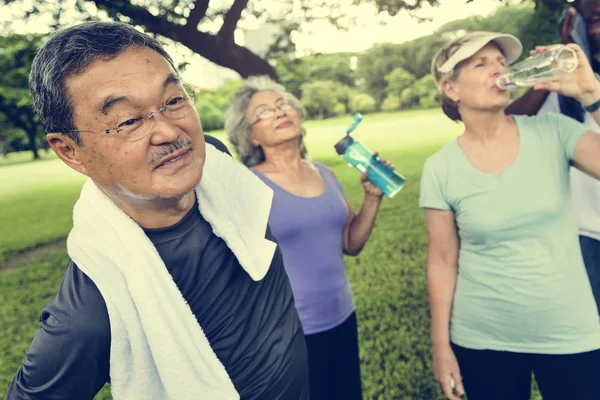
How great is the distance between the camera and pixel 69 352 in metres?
1.00

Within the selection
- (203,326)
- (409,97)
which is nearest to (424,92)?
(409,97)

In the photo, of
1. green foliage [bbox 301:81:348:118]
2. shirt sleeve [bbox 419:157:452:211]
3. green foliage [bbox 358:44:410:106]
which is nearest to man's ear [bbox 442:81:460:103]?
shirt sleeve [bbox 419:157:452:211]

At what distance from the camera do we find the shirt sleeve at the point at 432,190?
5.88 feet

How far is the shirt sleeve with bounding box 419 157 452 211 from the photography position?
5.88ft

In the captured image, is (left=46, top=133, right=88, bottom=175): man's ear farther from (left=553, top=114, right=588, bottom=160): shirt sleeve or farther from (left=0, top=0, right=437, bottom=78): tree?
(left=0, top=0, right=437, bottom=78): tree

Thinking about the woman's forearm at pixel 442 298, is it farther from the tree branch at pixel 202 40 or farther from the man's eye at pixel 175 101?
the tree branch at pixel 202 40

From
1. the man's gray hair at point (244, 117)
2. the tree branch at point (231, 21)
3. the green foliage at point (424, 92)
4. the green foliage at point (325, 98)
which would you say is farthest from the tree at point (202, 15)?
the green foliage at point (424, 92)

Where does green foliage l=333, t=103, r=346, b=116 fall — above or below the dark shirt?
below

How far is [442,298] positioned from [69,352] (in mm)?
1395

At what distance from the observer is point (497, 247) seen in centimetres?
173

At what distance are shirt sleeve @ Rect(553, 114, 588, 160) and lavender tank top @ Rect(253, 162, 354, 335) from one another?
1.03 metres

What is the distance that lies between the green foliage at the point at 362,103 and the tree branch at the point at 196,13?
16577 mm

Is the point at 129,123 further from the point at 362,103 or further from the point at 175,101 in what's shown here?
the point at 362,103

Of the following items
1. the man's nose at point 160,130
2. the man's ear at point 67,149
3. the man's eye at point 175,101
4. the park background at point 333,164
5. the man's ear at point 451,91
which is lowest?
the park background at point 333,164
